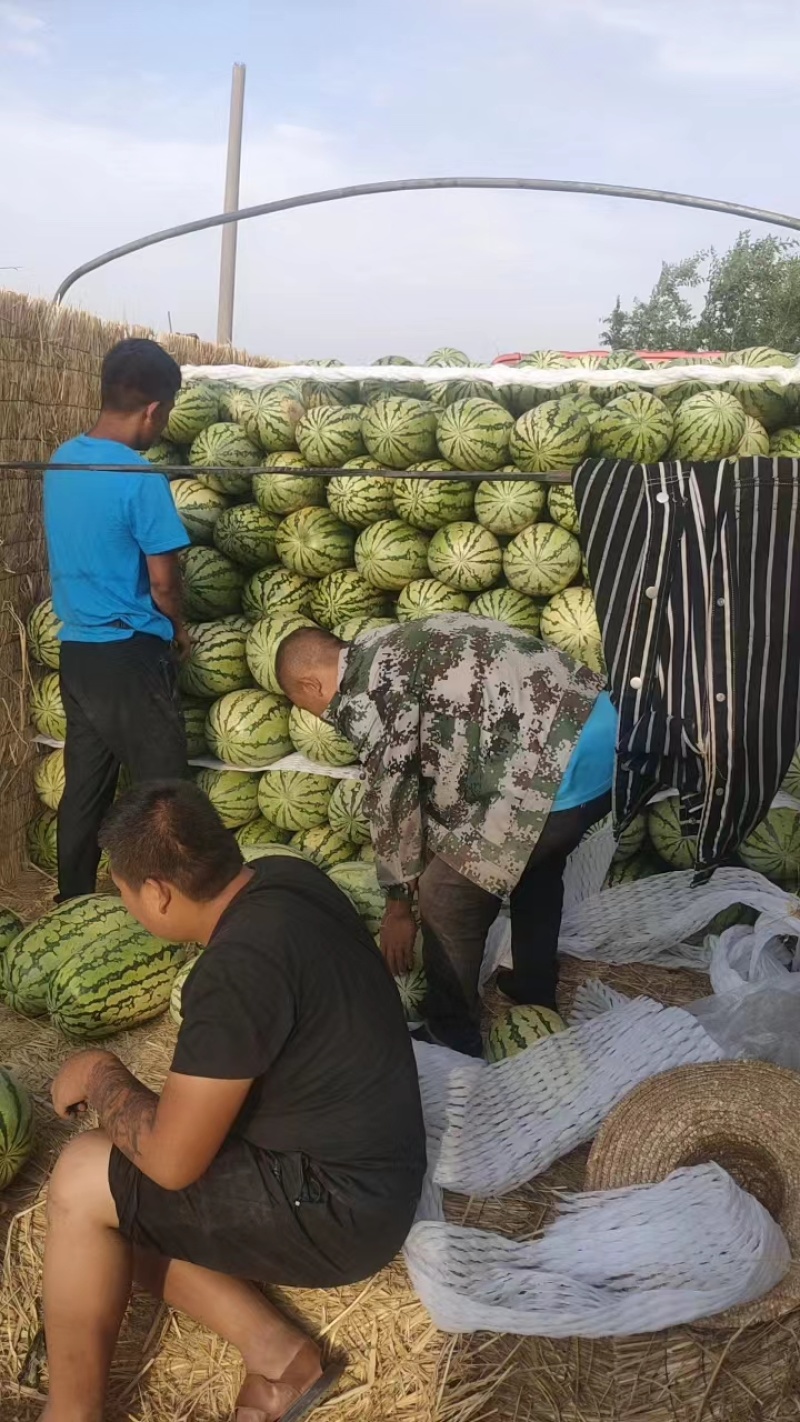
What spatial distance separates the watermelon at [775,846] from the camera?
14.4ft

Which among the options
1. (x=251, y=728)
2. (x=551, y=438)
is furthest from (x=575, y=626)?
(x=251, y=728)

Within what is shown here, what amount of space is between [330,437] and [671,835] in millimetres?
2406

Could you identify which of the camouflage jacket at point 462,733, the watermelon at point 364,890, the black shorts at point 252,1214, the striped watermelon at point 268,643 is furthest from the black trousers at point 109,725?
the black shorts at point 252,1214

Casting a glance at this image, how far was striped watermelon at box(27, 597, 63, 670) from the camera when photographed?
489cm

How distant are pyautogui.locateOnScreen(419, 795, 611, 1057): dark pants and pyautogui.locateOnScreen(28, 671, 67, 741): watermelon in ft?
7.80

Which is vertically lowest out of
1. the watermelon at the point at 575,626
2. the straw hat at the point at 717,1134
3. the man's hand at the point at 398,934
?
the straw hat at the point at 717,1134

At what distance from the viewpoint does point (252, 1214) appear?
218 centimetres

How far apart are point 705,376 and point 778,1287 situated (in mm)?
3636

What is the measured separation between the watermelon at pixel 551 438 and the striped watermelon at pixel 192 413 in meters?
1.64

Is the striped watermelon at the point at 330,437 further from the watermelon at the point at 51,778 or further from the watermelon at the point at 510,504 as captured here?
the watermelon at the point at 51,778

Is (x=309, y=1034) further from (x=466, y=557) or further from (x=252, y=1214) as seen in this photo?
(x=466, y=557)

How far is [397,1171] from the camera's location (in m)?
2.28

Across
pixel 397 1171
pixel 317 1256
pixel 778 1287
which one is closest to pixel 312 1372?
pixel 317 1256

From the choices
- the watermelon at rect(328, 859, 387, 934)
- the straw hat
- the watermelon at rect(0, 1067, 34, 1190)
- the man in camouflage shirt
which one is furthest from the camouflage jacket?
the watermelon at rect(0, 1067, 34, 1190)
